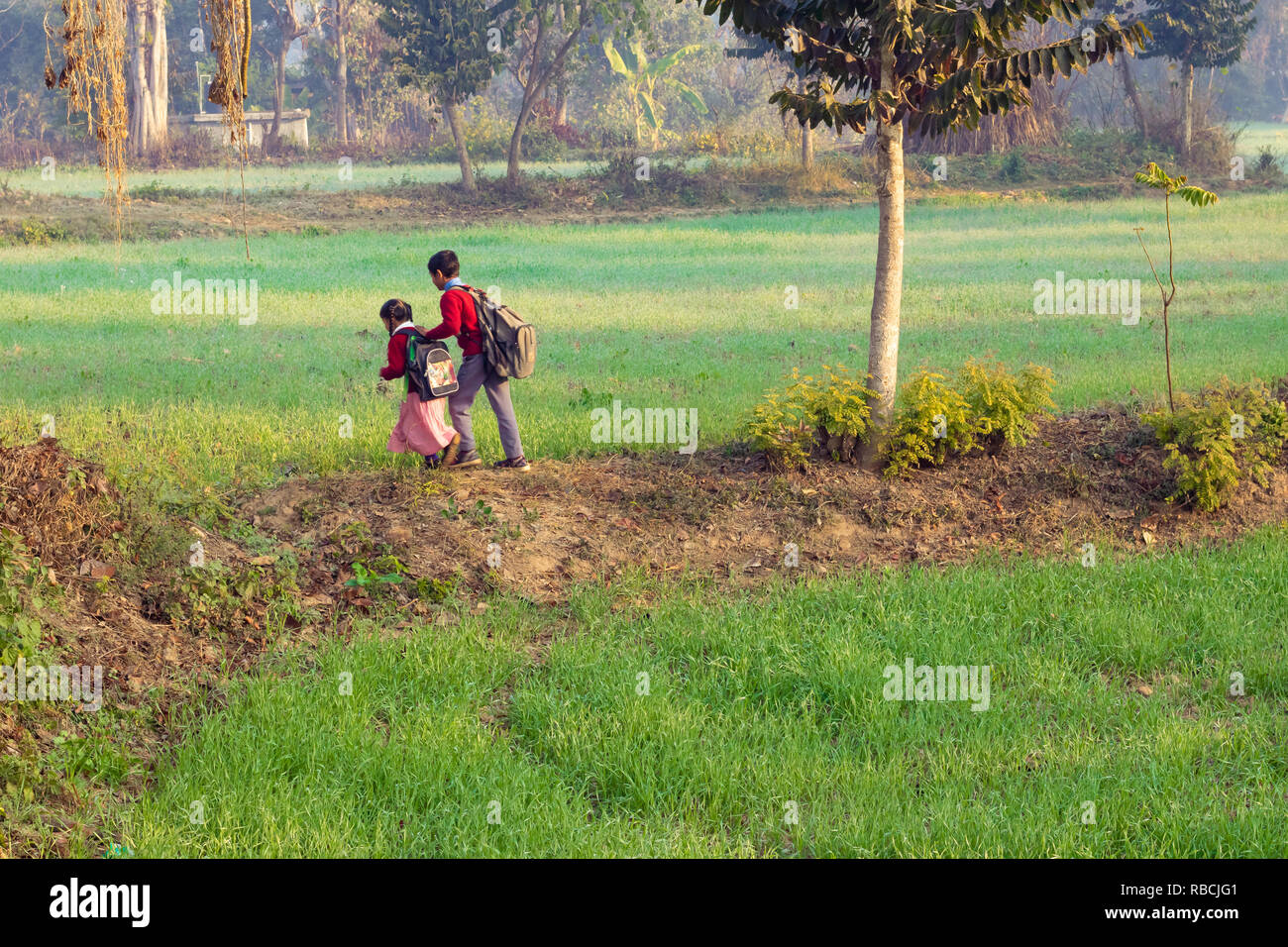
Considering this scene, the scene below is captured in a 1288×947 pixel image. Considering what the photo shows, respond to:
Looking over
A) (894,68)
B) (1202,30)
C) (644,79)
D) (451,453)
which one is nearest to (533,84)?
(644,79)

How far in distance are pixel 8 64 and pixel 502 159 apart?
109 feet

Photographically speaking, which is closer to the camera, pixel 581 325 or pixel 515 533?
pixel 515 533

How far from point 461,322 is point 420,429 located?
2.64ft

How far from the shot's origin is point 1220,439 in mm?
8227

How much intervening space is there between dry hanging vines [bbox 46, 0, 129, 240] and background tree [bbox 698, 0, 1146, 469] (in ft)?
12.3

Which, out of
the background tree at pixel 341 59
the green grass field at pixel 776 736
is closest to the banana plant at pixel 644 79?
the background tree at pixel 341 59

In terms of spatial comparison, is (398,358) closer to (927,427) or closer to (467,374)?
(467,374)

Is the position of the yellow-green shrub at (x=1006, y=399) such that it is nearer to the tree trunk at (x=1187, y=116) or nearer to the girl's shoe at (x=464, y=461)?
the girl's shoe at (x=464, y=461)

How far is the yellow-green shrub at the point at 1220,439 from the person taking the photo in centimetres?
819

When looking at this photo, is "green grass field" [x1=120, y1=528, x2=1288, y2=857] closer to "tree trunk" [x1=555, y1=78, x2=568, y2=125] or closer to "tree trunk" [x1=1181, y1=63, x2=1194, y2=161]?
"tree trunk" [x1=1181, y1=63, x2=1194, y2=161]

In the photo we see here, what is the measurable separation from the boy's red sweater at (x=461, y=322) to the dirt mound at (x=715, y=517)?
0.94 metres

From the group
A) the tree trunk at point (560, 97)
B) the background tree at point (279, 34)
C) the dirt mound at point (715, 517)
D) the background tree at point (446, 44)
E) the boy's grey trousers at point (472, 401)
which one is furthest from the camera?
the background tree at point (279, 34)

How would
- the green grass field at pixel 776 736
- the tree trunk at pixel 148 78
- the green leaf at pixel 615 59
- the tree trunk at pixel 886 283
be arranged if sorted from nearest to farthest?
the green grass field at pixel 776 736 → the tree trunk at pixel 886 283 → the tree trunk at pixel 148 78 → the green leaf at pixel 615 59

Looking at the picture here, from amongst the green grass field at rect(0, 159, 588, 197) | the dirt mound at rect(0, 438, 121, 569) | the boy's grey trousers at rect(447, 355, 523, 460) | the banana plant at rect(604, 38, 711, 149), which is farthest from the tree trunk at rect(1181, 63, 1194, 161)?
the dirt mound at rect(0, 438, 121, 569)
